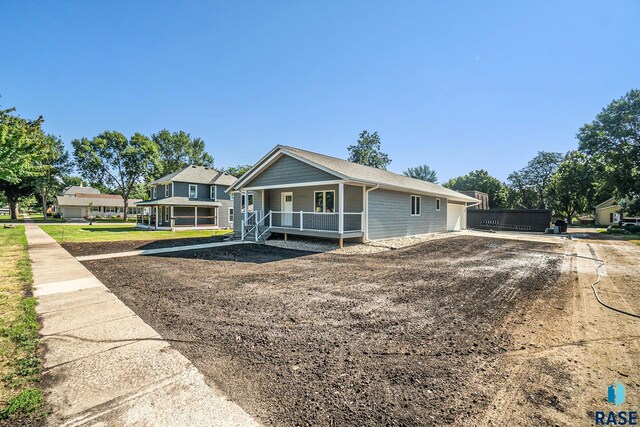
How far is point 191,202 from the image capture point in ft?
90.5

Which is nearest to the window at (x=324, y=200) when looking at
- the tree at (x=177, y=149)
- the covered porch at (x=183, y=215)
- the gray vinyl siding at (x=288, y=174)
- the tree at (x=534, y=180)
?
the gray vinyl siding at (x=288, y=174)

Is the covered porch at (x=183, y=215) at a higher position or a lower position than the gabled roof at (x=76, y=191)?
lower

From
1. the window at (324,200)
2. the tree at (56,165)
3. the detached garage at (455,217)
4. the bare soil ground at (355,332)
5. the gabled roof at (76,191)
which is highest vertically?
the tree at (56,165)

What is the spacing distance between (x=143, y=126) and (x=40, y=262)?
138 feet

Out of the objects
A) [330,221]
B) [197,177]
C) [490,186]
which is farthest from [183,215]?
[490,186]

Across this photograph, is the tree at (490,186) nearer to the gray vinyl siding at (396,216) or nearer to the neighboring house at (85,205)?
the gray vinyl siding at (396,216)

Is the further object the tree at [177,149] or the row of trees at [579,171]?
the tree at [177,149]

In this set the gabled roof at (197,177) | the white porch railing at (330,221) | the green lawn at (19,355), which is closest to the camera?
the green lawn at (19,355)

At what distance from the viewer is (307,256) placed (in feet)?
35.4

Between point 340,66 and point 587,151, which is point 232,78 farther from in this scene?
point 587,151

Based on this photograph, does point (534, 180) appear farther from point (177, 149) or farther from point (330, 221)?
point (177, 149)

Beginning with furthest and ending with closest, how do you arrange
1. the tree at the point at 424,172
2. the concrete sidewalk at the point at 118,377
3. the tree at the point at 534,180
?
the tree at the point at 424,172 < the tree at the point at 534,180 < the concrete sidewalk at the point at 118,377

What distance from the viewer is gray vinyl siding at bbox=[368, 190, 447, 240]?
1426 cm

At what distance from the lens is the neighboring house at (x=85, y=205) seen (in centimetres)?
5106
